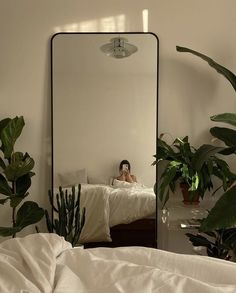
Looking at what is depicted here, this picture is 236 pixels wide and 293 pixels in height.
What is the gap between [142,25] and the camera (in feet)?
7.66

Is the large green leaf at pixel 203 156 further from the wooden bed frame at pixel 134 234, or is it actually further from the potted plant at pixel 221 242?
the wooden bed frame at pixel 134 234

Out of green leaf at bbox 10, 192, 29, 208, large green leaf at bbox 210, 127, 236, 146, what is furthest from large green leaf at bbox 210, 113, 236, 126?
green leaf at bbox 10, 192, 29, 208

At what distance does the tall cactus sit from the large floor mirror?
94 mm

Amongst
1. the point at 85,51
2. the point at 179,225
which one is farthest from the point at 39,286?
the point at 85,51

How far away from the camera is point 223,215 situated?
1664mm

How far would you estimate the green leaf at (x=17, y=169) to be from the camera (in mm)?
2148

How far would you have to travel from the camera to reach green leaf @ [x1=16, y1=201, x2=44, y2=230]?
87.2 inches

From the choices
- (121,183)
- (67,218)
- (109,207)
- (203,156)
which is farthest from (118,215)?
(203,156)

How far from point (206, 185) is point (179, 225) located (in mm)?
275

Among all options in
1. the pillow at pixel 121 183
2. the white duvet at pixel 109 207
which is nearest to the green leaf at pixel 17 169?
the white duvet at pixel 109 207

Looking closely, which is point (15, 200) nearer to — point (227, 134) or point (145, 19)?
point (227, 134)

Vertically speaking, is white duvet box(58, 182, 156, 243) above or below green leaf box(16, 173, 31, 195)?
below

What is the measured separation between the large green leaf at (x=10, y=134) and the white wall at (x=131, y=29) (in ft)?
0.56

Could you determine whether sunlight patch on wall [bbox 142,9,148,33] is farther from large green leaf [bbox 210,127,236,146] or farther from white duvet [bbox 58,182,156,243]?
white duvet [bbox 58,182,156,243]
